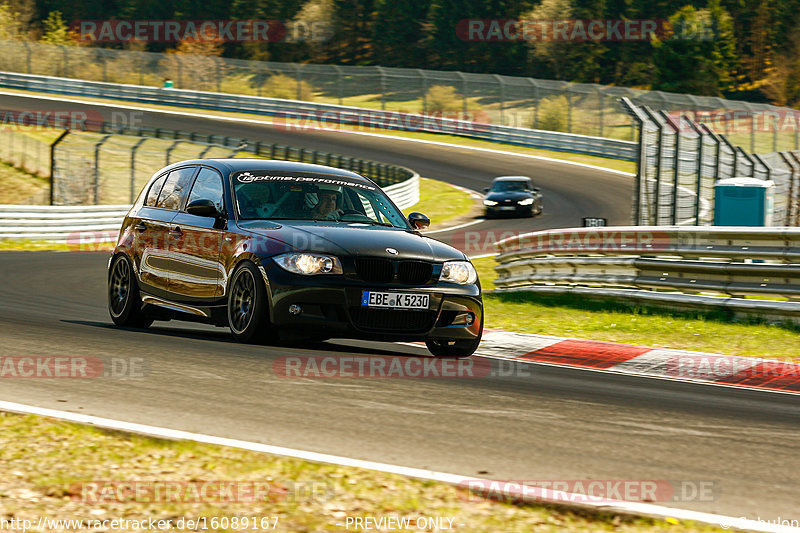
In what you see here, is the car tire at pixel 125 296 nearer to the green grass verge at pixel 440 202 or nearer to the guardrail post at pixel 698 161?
the guardrail post at pixel 698 161

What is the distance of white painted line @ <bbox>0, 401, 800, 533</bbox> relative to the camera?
14.4 feet

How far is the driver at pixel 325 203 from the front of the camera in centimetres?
938

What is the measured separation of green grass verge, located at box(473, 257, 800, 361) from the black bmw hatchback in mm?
2653

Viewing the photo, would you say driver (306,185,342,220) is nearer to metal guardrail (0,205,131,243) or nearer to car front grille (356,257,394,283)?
car front grille (356,257,394,283)

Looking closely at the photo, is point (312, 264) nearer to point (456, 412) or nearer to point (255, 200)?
point (255, 200)

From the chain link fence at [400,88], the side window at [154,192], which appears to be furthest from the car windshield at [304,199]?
the chain link fence at [400,88]

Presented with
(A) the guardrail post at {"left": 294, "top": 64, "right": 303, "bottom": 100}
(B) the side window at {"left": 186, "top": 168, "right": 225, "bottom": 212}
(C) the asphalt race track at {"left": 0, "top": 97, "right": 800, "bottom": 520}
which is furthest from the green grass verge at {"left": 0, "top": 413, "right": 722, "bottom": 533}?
(A) the guardrail post at {"left": 294, "top": 64, "right": 303, "bottom": 100}

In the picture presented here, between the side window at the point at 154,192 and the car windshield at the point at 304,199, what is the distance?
4.32 feet

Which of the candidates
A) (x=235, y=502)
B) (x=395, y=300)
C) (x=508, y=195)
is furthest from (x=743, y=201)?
(x=508, y=195)

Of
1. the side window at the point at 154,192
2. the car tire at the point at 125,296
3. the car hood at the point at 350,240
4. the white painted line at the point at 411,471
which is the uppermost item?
the side window at the point at 154,192

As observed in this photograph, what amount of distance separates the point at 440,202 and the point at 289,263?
28904mm

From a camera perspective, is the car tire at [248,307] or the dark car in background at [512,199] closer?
the car tire at [248,307]

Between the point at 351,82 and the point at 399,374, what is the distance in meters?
47.8

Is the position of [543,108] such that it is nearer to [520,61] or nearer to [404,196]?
[404,196]
